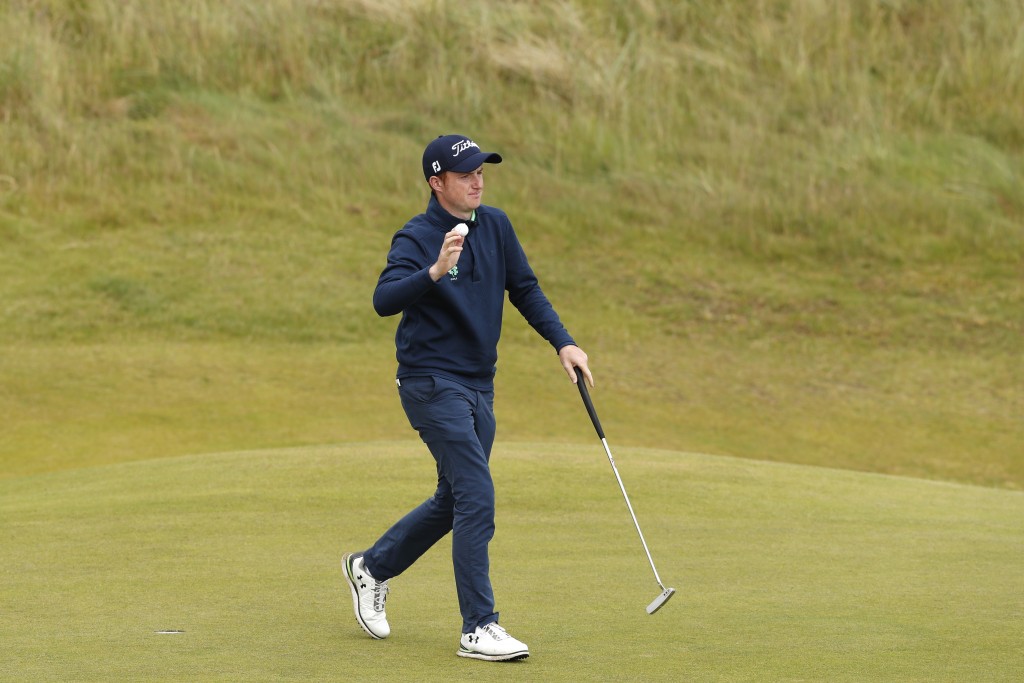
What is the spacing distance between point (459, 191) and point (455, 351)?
0.47 m

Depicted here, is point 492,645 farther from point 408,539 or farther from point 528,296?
point 528,296

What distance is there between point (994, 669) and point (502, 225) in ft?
6.16

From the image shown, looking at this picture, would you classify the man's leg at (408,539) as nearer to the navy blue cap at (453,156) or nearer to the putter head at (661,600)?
the putter head at (661,600)

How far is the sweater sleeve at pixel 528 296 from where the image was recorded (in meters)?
4.54

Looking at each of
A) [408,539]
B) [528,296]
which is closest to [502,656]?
[408,539]

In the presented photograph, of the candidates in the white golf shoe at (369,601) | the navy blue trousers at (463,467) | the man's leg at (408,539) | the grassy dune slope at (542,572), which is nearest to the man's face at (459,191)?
Result: the navy blue trousers at (463,467)

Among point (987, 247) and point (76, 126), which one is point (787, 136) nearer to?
point (987, 247)

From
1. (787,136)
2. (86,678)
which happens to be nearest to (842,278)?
(787,136)

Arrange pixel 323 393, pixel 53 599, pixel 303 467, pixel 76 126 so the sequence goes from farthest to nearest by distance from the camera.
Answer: pixel 76 126 < pixel 323 393 < pixel 303 467 < pixel 53 599

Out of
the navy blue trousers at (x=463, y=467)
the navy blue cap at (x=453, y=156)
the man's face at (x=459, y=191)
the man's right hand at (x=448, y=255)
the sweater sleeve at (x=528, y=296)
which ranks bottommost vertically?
the navy blue trousers at (x=463, y=467)

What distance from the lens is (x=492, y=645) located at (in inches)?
155

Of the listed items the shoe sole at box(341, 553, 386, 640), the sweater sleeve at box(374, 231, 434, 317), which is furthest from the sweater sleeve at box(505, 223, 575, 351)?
the shoe sole at box(341, 553, 386, 640)

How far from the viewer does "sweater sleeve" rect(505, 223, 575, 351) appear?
454cm

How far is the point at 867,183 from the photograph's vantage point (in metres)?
18.5
